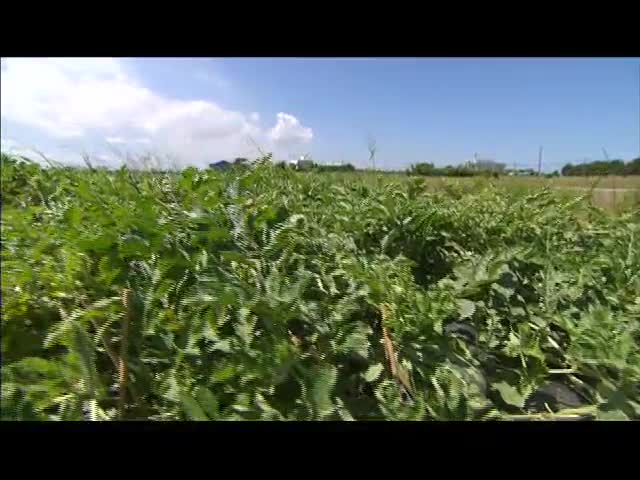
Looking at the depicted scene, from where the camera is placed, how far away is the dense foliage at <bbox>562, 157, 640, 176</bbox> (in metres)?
3.30

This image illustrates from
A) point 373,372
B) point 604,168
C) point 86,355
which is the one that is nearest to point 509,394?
point 373,372

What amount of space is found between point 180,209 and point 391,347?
44.5 inches

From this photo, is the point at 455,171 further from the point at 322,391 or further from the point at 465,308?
the point at 322,391

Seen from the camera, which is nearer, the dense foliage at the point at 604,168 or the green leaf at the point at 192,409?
the green leaf at the point at 192,409

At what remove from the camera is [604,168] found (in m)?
3.51

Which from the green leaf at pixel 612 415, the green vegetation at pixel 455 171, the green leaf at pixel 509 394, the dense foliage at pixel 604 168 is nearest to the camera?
the green leaf at pixel 612 415

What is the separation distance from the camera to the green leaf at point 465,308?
5.90 ft

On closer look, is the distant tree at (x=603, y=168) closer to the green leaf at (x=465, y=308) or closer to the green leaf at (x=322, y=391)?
the green leaf at (x=465, y=308)

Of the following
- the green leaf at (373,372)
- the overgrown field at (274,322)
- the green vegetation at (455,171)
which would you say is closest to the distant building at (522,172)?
the green vegetation at (455,171)

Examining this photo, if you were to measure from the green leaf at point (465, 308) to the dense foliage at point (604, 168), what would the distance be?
2.42 metres

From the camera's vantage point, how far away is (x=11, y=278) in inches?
63.3

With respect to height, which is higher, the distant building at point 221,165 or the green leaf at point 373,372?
the distant building at point 221,165
